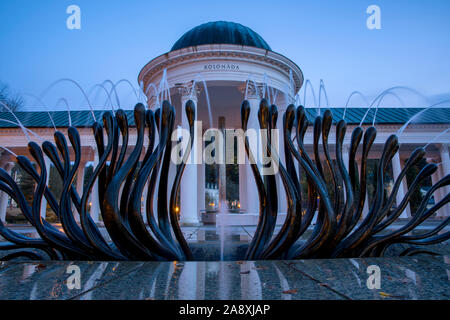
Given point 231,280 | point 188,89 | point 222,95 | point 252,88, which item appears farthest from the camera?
point 222,95

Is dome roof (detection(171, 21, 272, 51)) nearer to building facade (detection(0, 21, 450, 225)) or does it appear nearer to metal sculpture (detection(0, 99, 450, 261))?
building facade (detection(0, 21, 450, 225))

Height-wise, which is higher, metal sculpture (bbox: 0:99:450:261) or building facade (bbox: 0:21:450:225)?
building facade (bbox: 0:21:450:225)

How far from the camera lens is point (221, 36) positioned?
63.5 feet

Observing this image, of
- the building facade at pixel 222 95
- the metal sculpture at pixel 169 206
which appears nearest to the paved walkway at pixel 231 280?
the metal sculpture at pixel 169 206

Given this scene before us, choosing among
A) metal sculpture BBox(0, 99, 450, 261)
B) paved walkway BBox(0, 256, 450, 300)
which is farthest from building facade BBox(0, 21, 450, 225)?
paved walkway BBox(0, 256, 450, 300)

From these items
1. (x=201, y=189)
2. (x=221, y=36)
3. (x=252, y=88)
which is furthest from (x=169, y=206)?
(x=201, y=189)

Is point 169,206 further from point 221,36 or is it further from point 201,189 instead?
point 201,189

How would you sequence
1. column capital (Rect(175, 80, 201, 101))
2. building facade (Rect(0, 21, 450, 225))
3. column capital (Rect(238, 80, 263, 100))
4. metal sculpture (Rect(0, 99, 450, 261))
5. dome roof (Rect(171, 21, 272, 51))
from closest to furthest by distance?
metal sculpture (Rect(0, 99, 450, 261)) < building facade (Rect(0, 21, 450, 225)) < column capital (Rect(175, 80, 201, 101)) < column capital (Rect(238, 80, 263, 100)) < dome roof (Rect(171, 21, 272, 51))

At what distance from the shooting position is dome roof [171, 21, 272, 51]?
1922 centimetres
